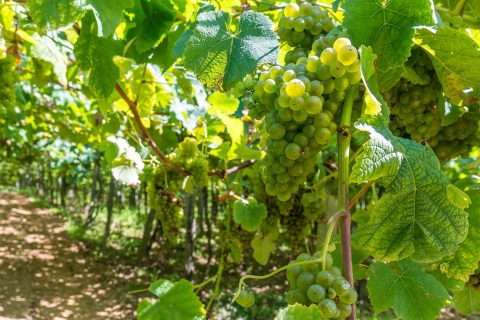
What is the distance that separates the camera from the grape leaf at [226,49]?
99 centimetres

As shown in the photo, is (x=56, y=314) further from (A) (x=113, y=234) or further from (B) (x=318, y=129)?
(B) (x=318, y=129)

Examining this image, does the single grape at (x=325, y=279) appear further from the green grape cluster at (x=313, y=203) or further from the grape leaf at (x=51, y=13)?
the green grape cluster at (x=313, y=203)

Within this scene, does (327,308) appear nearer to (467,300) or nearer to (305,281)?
(305,281)

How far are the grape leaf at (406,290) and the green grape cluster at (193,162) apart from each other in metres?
1.23

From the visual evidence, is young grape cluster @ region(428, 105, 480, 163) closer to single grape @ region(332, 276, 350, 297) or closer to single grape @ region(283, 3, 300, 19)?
single grape @ region(283, 3, 300, 19)

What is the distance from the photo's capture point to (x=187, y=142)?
91.3 inches

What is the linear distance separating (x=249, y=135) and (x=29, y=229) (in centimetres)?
Result: 1254

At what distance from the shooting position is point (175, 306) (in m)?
1.82

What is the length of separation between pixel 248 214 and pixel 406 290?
4.48ft

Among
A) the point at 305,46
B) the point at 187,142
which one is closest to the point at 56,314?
the point at 187,142

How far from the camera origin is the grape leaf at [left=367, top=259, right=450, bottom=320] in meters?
1.12

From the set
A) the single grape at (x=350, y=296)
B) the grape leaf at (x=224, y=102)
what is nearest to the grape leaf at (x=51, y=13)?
the single grape at (x=350, y=296)

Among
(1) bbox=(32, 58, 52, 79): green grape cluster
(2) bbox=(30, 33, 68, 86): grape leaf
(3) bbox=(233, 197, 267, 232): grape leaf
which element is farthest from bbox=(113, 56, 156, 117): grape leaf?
(1) bbox=(32, 58, 52, 79): green grape cluster

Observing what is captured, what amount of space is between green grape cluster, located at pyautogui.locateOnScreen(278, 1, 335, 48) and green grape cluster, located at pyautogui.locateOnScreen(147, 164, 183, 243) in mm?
1461
